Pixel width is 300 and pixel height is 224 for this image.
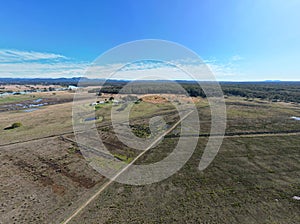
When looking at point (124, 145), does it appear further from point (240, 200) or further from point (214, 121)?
point (214, 121)

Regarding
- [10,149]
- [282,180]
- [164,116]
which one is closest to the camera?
[282,180]

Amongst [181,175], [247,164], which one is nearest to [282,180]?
[247,164]

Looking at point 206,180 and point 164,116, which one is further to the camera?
point 164,116

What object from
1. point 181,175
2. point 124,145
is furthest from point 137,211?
point 124,145

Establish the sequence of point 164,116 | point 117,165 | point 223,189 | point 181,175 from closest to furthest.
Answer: point 223,189, point 181,175, point 117,165, point 164,116

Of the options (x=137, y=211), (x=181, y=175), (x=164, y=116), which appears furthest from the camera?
(x=164, y=116)

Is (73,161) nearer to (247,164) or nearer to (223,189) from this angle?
(223,189)
